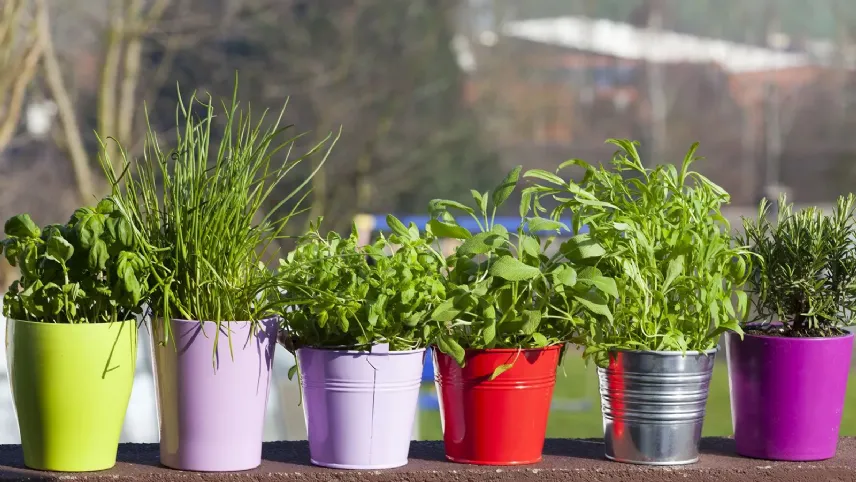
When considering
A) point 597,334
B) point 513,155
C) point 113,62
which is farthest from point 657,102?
point 597,334

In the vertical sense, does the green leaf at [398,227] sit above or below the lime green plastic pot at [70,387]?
above

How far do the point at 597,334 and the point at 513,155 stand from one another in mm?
10734

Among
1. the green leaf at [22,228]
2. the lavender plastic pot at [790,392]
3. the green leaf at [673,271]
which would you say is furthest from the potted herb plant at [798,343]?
the green leaf at [22,228]

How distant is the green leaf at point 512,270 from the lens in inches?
41.8

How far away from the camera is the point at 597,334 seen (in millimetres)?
1123

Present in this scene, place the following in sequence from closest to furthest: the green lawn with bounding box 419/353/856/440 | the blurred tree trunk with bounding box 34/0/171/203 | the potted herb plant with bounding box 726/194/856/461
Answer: the potted herb plant with bounding box 726/194/856/461, the green lawn with bounding box 419/353/856/440, the blurred tree trunk with bounding box 34/0/171/203

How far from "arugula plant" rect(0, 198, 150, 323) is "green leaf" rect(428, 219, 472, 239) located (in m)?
0.32

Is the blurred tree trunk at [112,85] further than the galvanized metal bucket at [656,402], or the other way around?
the blurred tree trunk at [112,85]

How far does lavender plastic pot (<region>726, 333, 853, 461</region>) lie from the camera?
1.14 m

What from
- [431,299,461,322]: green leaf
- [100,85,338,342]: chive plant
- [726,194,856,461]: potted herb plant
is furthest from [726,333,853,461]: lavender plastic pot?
[100,85,338,342]: chive plant

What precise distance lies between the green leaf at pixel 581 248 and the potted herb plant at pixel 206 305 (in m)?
0.29

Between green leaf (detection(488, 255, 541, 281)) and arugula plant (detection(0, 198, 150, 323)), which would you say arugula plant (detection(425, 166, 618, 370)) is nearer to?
green leaf (detection(488, 255, 541, 281))

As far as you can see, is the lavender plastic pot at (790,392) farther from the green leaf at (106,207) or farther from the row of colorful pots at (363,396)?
the green leaf at (106,207)

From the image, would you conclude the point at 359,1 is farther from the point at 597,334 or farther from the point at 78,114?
the point at 597,334
